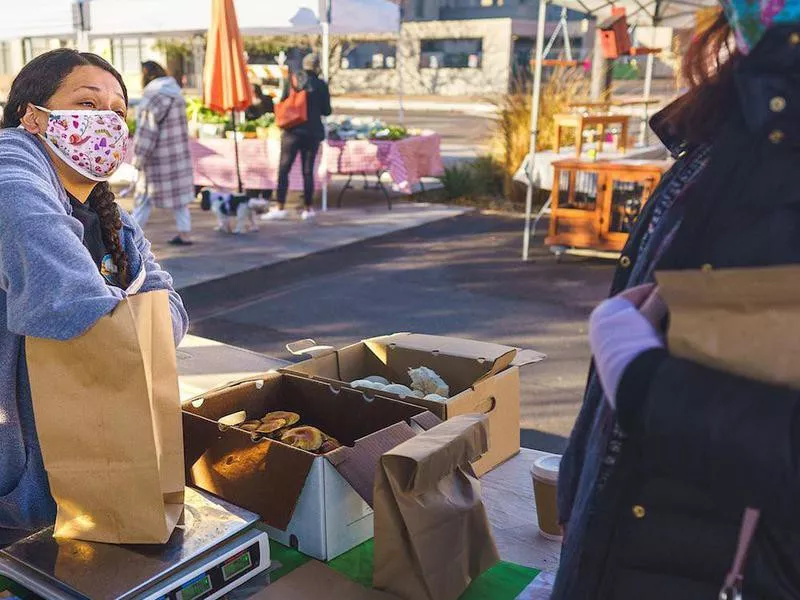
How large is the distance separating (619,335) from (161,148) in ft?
23.8

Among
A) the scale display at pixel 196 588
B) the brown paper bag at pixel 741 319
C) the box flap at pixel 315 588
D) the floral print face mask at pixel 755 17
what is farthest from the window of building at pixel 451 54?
the brown paper bag at pixel 741 319

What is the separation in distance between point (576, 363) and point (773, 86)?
4.15m

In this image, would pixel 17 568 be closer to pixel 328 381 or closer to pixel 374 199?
pixel 328 381

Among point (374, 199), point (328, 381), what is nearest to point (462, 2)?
point (374, 199)

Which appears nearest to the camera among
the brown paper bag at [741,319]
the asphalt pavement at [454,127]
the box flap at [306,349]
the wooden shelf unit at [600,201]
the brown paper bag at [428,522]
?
the brown paper bag at [741,319]

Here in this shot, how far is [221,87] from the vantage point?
27.0 feet

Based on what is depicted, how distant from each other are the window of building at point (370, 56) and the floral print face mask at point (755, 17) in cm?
3564

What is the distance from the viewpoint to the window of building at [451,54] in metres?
34.9

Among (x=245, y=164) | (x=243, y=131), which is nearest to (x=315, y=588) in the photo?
(x=245, y=164)

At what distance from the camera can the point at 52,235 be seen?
135 centimetres

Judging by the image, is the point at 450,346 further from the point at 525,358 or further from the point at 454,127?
the point at 454,127

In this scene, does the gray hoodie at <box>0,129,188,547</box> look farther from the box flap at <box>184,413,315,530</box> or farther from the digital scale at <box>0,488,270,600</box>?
the box flap at <box>184,413,315,530</box>

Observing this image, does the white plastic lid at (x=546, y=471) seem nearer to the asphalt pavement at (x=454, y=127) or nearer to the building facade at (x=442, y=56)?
the asphalt pavement at (x=454, y=127)

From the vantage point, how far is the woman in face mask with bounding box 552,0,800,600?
0.89 metres
